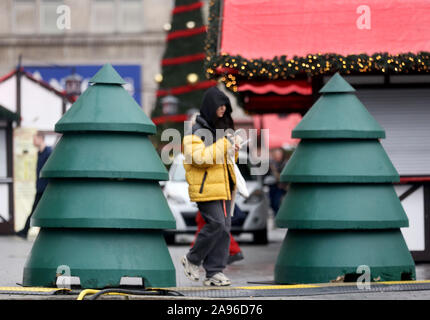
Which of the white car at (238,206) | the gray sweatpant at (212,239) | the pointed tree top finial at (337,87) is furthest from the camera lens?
the white car at (238,206)

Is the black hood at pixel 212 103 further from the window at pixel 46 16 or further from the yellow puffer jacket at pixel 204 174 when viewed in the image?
the window at pixel 46 16

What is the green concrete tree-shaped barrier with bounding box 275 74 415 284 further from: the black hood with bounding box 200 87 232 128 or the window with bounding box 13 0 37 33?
the window with bounding box 13 0 37 33

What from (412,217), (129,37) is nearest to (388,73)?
(412,217)

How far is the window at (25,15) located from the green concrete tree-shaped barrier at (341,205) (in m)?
39.2

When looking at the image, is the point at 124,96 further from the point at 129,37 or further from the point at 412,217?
the point at 129,37

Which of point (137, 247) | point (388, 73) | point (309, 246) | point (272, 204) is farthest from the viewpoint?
point (272, 204)

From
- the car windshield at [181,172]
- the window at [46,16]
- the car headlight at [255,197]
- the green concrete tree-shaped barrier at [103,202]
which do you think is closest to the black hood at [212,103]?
the green concrete tree-shaped barrier at [103,202]

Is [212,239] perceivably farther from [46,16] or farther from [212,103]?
[46,16]

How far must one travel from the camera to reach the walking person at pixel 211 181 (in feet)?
31.3

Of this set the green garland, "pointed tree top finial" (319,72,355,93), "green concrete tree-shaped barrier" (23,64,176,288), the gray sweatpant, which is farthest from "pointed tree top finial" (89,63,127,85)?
the green garland

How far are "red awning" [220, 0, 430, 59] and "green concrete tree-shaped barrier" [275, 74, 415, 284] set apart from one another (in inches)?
111

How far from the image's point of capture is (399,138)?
42.4 ft

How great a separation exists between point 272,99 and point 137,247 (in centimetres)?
1110

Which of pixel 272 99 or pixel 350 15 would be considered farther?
pixel 272 99
